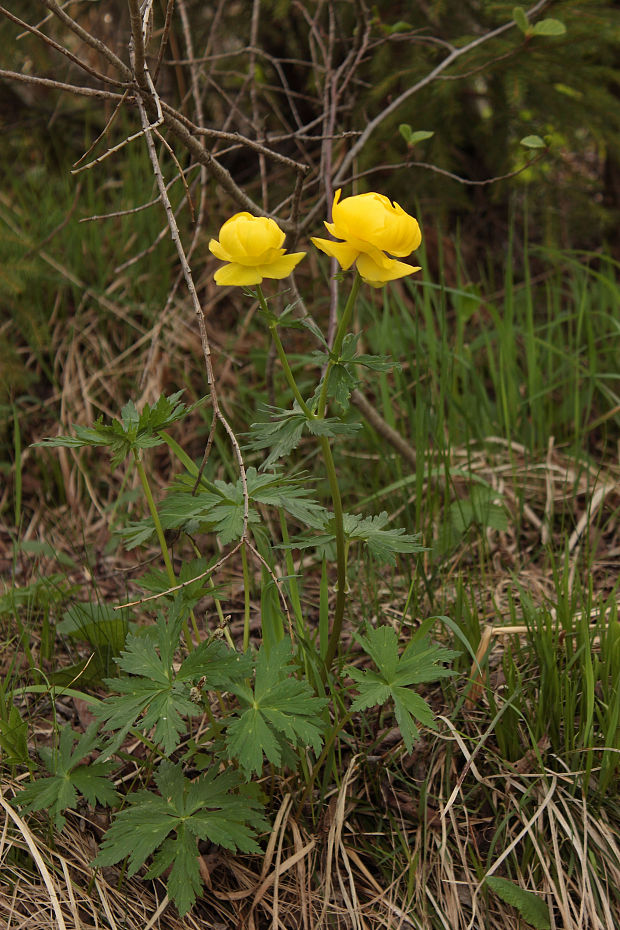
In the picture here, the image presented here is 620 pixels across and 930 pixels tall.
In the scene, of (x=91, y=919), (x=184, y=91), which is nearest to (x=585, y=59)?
(x=184, y=91)

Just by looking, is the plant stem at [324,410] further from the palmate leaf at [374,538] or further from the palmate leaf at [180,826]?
the palmate leaf at [180,826]

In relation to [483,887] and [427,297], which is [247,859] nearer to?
[483,887]

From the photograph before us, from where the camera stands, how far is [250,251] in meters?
1.09

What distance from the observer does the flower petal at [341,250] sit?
3.51 ft

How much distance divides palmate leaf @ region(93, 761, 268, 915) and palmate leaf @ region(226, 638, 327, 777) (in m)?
0.09

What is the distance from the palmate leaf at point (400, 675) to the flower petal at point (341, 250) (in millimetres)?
586

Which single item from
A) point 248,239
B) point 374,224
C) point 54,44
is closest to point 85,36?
point 54,44

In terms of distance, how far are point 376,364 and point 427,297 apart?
43.8 inches

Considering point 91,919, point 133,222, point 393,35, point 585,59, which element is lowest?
point 91,919

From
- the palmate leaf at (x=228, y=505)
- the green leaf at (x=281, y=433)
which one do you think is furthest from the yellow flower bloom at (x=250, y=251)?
the palmate leaf at (x=228, y=505)

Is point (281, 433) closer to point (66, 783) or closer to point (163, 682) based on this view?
point (163, 682)

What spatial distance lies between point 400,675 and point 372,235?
68 cm

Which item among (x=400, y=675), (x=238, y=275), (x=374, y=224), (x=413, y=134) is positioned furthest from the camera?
(x=413, y=134)

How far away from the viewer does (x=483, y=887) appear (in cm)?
127
